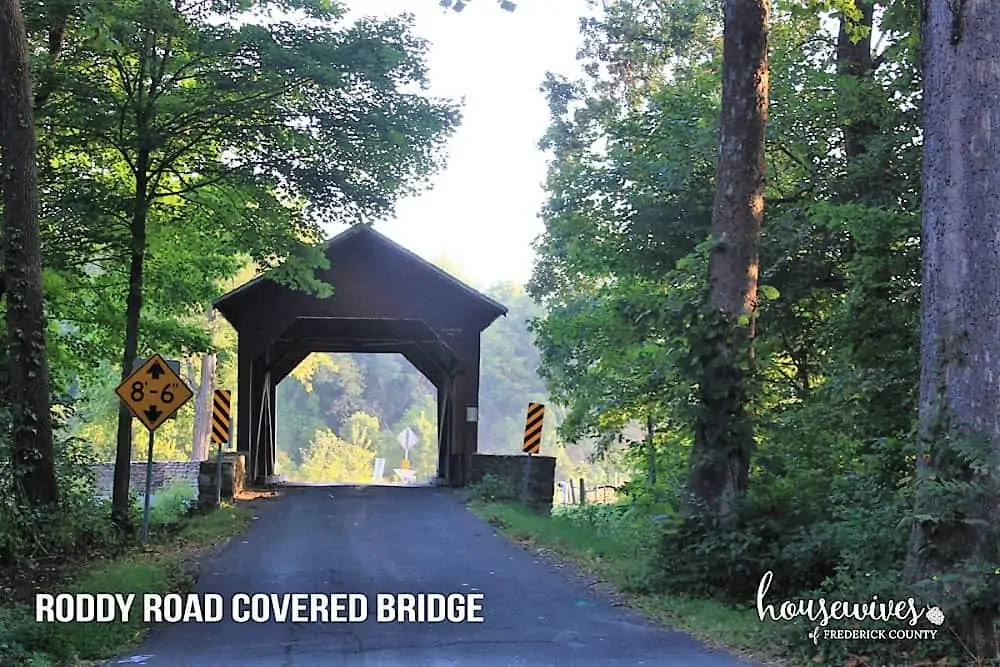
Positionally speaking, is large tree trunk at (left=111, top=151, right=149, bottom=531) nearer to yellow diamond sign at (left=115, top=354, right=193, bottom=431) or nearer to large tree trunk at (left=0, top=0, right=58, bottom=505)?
yellow diamond sign at (left=115, top=354, right=193, bottom=431)

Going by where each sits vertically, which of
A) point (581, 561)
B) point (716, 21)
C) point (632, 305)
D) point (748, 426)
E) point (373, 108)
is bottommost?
point (581, 561)

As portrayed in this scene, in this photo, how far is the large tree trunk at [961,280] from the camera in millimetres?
6641

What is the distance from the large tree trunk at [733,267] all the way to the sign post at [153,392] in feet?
20.5

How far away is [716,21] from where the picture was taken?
83.2ft

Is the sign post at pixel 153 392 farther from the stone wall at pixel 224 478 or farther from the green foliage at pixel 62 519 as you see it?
the stone wall at pixel 224 478

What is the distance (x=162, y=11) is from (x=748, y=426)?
8.03 meters

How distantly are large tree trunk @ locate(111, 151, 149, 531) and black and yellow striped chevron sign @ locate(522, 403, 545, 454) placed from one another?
25.7 ft

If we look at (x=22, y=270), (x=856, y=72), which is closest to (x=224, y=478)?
(x=22, y=270)

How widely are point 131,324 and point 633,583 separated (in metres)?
8.13

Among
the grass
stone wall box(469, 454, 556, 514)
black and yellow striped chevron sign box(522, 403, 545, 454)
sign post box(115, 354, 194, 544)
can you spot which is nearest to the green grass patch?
sign post box(115, 354, 194, 544)

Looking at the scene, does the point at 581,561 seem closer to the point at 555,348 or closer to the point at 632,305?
the point at 632,305

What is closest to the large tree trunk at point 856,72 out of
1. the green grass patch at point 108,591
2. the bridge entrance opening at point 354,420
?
the green grass patch at point 108,591

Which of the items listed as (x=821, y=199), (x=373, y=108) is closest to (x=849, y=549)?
(x=821, y=199)

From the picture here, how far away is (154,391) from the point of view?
12.8m
